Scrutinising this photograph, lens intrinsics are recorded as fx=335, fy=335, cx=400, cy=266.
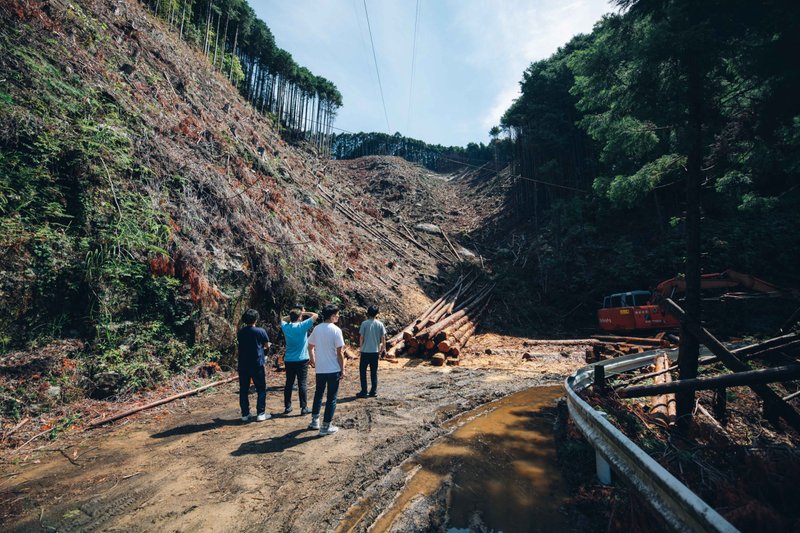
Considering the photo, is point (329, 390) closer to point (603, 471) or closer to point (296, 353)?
point (296, 353)

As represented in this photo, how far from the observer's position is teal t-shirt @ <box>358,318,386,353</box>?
6980mm

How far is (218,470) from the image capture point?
393 centimetres

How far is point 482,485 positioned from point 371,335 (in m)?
3.73

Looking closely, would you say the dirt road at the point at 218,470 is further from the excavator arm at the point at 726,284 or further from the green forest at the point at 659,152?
the excavator arm at the point at 726,284

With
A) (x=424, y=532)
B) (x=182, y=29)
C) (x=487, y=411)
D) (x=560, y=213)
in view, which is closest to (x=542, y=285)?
(x=560, y=213)

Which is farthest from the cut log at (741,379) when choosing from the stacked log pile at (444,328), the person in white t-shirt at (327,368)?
the stacked log pile at (444,328)

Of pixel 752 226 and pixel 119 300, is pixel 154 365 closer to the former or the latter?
pixel 119 300

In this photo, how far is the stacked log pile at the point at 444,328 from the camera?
10945 millimetres

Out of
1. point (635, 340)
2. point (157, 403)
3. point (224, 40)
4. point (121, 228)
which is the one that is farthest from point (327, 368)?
point (224, 40)

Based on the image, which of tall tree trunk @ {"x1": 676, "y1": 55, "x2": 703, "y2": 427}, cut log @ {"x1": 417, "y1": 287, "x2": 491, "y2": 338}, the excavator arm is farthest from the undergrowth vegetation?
the excavator arm

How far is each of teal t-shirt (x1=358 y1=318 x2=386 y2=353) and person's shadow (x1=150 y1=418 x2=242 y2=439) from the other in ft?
8.56

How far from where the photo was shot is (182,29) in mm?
22281

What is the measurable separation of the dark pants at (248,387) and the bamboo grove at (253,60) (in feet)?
82.5

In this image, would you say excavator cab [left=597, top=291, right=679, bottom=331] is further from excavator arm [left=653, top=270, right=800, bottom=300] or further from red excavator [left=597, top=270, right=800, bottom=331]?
excavator arm [left=653, top=270, right=800, bottom=300]
